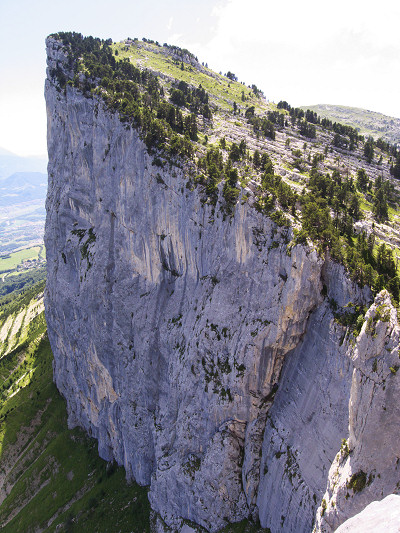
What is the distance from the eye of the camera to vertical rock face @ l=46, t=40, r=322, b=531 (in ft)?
153

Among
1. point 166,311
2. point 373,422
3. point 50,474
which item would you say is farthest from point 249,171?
point 50,474

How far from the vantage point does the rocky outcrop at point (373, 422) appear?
89.8 ft

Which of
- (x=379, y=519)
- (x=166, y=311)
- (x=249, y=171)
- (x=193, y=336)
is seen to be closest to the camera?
(x=379, y=519)

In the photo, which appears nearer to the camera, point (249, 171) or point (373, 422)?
point (373, 422)

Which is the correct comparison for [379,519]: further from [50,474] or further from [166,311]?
[50,474]

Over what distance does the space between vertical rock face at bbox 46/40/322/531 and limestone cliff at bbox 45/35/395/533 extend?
0.96ft

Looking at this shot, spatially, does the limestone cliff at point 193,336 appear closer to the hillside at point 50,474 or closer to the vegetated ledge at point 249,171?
the vegetated ledge at point 249,171

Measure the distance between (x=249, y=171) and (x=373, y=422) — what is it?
150 ft

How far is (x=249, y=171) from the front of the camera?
59.8 m

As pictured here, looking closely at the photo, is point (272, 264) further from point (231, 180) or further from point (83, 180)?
point (83, 180)

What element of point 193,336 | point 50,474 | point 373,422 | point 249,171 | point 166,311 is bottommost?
point 50,474

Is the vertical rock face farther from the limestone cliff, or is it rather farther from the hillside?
the hillside

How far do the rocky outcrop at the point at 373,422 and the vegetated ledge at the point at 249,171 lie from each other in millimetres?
6420

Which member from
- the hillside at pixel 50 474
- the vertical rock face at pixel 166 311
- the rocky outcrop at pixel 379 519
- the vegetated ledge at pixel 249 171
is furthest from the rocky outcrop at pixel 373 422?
the hillside at pixel 50 474
